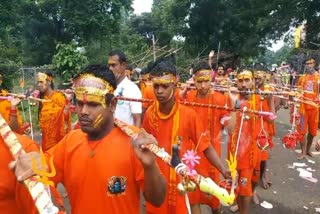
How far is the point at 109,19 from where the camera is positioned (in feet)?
108

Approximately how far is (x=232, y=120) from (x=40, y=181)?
15.1 ft

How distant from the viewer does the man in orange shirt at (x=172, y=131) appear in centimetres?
402

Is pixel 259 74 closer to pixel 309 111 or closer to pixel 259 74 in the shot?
pixel 259 74

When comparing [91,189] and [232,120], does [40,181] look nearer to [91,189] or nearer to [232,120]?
[91,189]

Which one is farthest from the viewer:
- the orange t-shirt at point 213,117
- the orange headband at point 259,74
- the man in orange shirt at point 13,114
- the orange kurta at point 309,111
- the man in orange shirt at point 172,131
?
the orange kurta at point 309,111

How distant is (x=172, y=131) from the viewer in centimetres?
415

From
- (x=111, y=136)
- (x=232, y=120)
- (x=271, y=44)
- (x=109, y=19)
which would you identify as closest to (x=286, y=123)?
(x=232, y=120)

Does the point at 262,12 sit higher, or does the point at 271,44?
the point at 262,12

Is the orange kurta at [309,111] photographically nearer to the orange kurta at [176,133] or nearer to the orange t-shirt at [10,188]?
the orange kurta at [176,133]

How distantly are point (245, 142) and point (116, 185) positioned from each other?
3.51 metres

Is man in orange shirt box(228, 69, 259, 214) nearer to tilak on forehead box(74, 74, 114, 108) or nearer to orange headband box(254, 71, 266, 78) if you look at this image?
orange headband box(254, 71, 266, 78)

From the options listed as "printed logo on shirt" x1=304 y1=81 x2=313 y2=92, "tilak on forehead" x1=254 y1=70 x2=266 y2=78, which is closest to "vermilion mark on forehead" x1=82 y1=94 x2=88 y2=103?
"tilak on forehead" x1=254 y1=70 x2=266 y2=78

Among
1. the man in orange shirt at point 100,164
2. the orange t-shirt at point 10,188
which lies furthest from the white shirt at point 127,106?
the orange t-shirt at point 10,188

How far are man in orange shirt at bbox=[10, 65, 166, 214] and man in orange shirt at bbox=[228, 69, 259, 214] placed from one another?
2.84 metres
